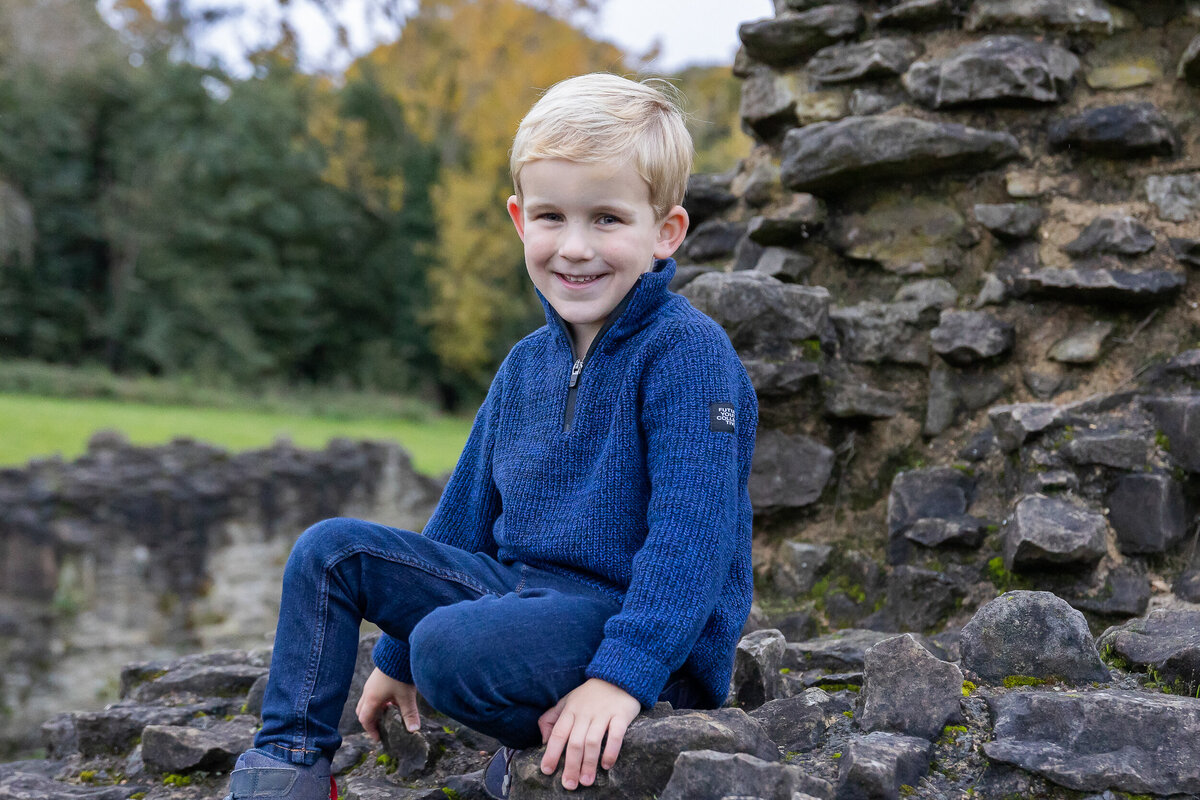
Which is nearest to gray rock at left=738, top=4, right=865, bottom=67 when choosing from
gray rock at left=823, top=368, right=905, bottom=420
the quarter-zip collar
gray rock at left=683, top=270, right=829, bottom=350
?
gray rock at left=683, top=270, right=829, bottom=350

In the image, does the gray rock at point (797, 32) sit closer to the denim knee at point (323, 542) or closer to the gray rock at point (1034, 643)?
the gray rock at point (1034, 643)

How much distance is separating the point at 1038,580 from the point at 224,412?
17.2 meters

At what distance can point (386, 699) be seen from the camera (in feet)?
6.86

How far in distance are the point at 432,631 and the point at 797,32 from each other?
3125 millimetres

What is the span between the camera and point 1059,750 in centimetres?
167

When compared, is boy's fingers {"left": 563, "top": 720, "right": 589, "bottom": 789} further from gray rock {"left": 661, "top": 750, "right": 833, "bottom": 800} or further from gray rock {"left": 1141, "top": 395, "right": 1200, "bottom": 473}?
gray rock {"left": 1141, "top": 395, "right": 1200, "bottom": 473}

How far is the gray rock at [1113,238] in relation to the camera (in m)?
3.17

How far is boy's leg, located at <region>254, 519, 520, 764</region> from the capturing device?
69.4 inches

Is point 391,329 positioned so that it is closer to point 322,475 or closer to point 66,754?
point 322,475

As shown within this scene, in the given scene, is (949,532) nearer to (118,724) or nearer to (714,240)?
(714,240)

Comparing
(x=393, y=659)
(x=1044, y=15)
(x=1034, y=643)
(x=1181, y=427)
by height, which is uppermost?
(x=1044, y=15)

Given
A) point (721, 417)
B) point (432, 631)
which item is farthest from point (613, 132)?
point (432, 631)

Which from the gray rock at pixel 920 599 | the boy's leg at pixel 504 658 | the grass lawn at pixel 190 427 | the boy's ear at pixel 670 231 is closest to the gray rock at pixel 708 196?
the gray rock at pixel 920 599

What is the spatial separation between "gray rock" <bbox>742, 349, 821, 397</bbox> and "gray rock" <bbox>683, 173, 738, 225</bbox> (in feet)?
3.61
